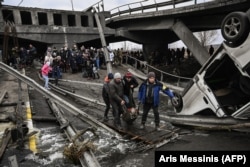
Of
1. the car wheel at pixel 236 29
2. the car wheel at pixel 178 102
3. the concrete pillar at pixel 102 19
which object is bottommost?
the car wheel at pixel 178 102

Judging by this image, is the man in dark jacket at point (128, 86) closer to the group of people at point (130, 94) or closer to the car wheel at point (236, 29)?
the group of people at point (130, 94)

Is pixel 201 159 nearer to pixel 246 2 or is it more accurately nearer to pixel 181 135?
pixel 181 135

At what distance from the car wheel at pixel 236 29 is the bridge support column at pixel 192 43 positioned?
14132mm

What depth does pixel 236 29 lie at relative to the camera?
584 centimetres

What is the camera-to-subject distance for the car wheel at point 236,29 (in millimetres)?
5680

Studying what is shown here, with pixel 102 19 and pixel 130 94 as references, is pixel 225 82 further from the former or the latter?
pixel 102 19


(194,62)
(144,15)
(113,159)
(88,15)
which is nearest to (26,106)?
(113,159)

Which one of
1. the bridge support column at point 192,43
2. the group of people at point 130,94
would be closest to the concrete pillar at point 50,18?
the bridge support column at point 192,43

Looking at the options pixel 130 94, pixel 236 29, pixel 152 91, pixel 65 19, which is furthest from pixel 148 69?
pixel 236 29

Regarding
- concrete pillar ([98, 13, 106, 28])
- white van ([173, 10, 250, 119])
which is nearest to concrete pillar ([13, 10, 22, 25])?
concrete pillar ([98, 13, 106, 28])

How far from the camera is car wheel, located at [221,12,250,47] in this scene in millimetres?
5680

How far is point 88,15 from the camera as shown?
1291 inches

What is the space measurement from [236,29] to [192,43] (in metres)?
15.0

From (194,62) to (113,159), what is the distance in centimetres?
2075
